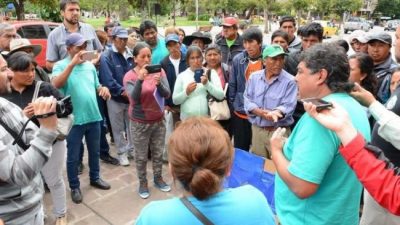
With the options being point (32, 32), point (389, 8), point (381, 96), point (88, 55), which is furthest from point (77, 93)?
point (389, 8)

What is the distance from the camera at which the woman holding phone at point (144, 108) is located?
12.4ft

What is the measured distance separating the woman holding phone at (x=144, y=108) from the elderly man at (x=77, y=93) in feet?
1.40

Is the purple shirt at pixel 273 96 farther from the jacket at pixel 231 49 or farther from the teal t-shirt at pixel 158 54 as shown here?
the teal t-shirt at pixel 158 54

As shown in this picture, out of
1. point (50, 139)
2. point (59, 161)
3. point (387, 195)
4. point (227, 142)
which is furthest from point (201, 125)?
point (59, 161)

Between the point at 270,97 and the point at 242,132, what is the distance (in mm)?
879

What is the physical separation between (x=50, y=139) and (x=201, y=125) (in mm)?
986

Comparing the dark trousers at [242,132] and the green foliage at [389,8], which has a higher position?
the green foliage at [389,8]

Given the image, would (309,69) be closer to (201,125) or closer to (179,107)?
(201,125)

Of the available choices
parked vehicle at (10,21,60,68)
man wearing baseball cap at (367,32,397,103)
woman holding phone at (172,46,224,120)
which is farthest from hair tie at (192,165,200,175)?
parked vehicle at (10,21,60,68)

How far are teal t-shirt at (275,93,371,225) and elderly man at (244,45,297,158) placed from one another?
1.53m

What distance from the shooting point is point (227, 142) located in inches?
52.8

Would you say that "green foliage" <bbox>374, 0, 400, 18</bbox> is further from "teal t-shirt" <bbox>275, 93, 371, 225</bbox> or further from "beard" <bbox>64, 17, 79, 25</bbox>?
"teal t-shirt" <bbox>275, 93, 371, 225</bbox>

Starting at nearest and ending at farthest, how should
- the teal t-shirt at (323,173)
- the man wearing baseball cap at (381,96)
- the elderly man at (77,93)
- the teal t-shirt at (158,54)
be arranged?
the teal t-shirt at (323,173)
the man wearing baseball cap at (381,96)
the elderly man at (77,93)
the teal t-shirt at (158,54)

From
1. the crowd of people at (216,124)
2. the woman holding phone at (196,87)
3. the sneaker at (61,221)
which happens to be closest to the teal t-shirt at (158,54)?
the crowd of people at (216,124)
